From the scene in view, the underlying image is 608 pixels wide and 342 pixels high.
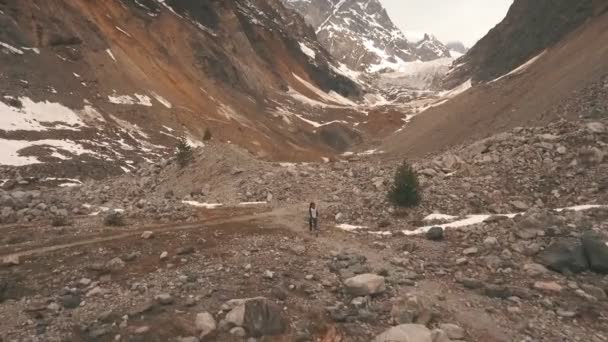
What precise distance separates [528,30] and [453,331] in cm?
11000

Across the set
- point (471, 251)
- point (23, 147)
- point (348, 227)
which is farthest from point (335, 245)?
point (23, 147)

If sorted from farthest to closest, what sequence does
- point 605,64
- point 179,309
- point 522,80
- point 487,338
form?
point 522,80 < point 605,64 < point 179,309 < point 487,338

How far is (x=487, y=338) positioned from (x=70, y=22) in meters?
65.1

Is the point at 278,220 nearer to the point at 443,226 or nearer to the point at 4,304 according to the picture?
the point at 443,226

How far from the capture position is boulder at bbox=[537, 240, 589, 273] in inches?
478

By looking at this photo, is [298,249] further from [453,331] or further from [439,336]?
[439,336]

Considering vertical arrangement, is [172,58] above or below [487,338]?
above

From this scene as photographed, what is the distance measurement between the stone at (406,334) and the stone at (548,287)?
411cm

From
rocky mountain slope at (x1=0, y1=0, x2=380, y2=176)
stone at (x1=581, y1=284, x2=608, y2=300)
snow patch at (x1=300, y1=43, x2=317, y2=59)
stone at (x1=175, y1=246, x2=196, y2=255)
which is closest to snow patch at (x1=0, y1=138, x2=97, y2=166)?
rocky mountain slope at (x1=0, y1=0, x2=380, y2=176)

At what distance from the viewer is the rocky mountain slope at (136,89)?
40.2 m

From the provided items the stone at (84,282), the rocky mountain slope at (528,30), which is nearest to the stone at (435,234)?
the stone at (84,282)

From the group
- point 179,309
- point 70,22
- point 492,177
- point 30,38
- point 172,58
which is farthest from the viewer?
point 172,58

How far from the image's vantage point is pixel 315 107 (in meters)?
111

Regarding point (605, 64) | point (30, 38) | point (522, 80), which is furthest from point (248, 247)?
point (522, 80)
